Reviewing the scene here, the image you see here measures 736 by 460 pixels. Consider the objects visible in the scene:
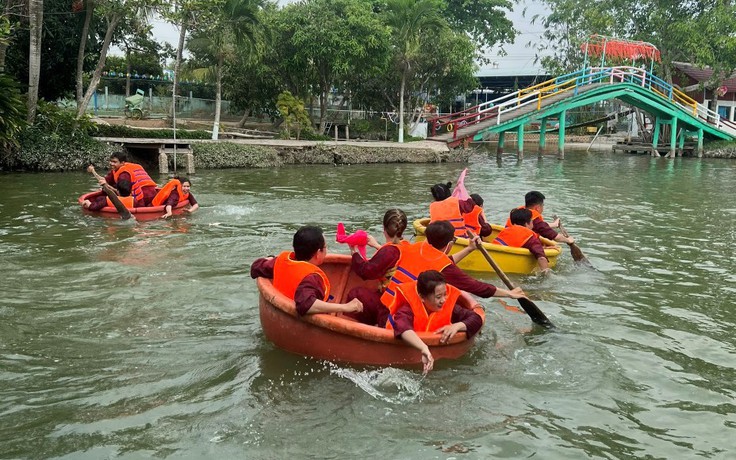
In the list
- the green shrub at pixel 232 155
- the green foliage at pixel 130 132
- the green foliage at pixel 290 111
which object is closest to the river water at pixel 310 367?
the green shrub at pixel 232 155

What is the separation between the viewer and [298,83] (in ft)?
98.2

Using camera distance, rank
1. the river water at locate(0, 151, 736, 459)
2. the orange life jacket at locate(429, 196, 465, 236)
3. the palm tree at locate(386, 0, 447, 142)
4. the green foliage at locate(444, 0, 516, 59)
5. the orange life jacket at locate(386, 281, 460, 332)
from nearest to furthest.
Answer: the river water at locate(0, 151, 736, 459)
the orange life jacket at locate(386, 281, 460, 332)
the orange life jacket at locate(429, 196, 465, 236)
the palm tree at locate(386, 0, 447, 142)
the green foliage at locate(444, 0, 516, 59)

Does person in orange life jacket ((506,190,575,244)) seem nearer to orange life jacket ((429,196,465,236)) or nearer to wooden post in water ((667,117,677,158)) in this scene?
orange life jacket ((429,196,465,236))

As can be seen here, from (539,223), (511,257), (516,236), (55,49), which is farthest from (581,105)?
(511,257)

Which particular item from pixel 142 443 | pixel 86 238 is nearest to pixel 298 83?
pixel 86 238

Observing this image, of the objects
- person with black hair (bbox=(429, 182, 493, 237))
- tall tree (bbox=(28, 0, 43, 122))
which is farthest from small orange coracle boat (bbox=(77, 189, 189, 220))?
tall tree (bbox=(28, 0, 43, 122))

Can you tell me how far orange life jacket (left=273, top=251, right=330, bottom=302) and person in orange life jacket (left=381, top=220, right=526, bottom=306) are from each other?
0.63 meters

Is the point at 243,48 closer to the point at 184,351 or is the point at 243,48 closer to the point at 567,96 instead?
the point at 567,96

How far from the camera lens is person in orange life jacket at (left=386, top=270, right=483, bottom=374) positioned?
16.8ft

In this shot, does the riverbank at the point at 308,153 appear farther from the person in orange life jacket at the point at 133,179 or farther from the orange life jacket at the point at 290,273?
the orange life jacket at the point at 290,273

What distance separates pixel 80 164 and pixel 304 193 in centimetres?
769

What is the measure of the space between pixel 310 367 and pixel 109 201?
7.76 metres

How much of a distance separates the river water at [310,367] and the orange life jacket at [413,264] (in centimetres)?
69

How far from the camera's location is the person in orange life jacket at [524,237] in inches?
339
